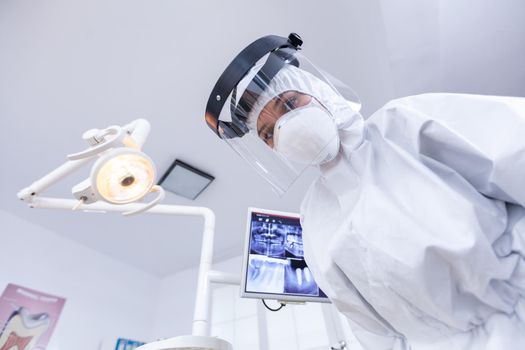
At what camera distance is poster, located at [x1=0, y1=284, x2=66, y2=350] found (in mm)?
1966

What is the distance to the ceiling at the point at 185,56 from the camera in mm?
1308

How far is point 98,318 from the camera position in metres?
2.53

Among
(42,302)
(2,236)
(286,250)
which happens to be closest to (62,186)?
(2,236)

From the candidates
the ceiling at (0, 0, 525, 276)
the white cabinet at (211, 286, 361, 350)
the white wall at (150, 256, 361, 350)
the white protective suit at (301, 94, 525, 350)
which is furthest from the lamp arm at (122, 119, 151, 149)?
the white cabinet at (211, 286, 361, 350)

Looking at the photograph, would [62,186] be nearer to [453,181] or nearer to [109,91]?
[109,91]

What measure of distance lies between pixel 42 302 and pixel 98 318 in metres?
0.49

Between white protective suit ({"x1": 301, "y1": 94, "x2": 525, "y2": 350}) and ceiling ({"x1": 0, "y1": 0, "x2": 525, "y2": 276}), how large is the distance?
97 centimetres

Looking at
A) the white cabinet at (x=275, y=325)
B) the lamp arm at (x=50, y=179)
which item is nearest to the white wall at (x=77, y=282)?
the white cabinet at (x=275, y=325)

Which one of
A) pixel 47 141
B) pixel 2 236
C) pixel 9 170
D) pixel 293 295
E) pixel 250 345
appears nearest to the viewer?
pixel 293 295

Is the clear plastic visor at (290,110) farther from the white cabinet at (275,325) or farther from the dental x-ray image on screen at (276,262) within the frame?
the white cabinet at (275,325)

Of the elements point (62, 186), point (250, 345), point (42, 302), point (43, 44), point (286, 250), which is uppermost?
point (43, 44)

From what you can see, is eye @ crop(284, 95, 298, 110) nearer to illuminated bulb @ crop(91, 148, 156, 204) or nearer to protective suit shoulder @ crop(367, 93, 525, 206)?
protective suit shoulder @ crop(367, 93, 525, 206)

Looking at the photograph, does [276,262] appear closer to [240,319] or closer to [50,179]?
[50,179]

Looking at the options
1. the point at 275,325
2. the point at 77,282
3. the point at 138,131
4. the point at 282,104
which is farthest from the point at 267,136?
the point at 77,282
